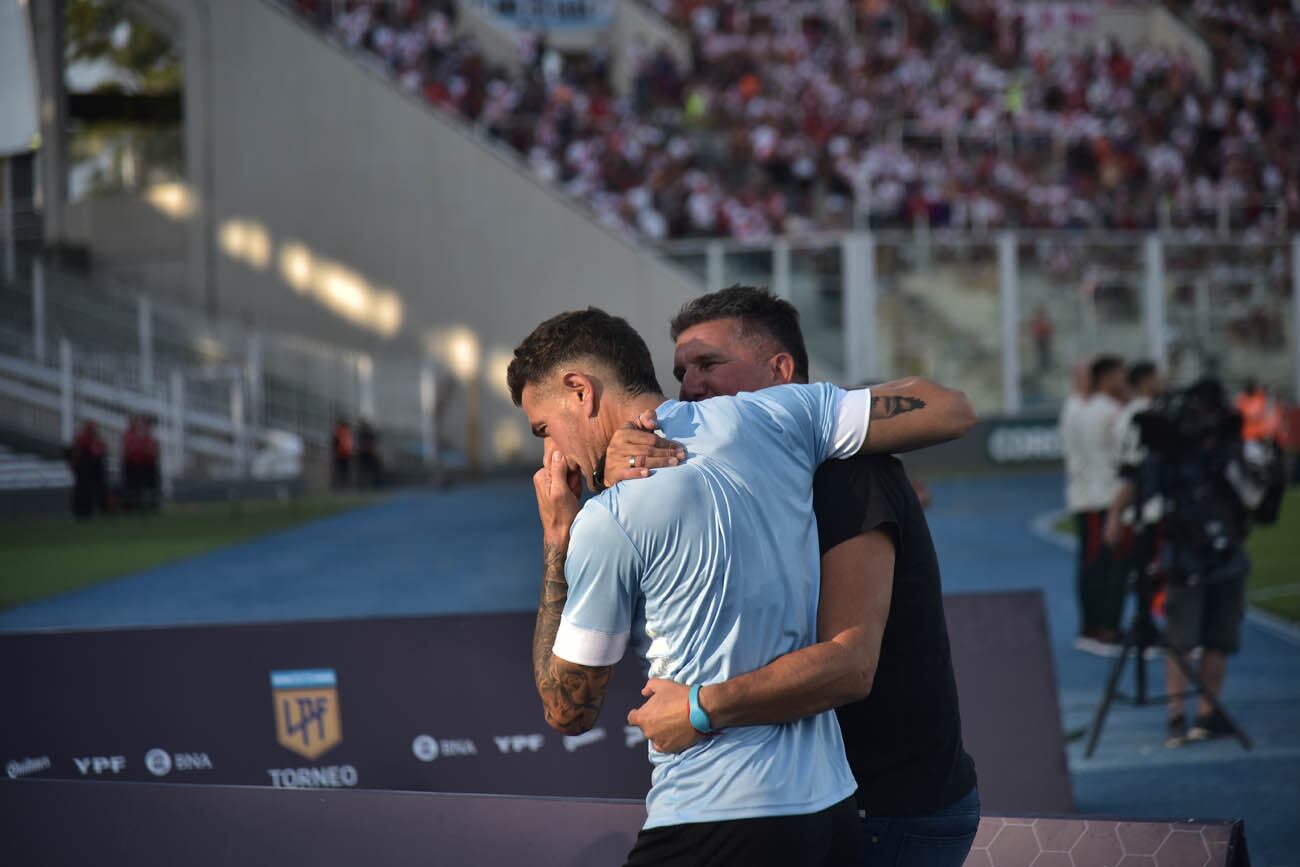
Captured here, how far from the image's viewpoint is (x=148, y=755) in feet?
16.8

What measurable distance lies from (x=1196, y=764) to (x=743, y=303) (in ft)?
16.6

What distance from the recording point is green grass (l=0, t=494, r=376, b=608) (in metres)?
16.8

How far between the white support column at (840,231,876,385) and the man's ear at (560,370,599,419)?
2523cm

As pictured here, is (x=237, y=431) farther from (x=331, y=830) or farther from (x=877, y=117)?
(x=331, y=830)

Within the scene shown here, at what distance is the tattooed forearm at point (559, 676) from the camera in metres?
2.37

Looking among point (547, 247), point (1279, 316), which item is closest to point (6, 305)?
point (547, 247)

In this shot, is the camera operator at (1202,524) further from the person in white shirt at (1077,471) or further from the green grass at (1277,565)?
the green grass at (1277,565)

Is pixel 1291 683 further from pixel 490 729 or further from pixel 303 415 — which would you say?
pixel 303 415

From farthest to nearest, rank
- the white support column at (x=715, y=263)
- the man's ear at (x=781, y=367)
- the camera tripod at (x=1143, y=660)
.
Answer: the white support column at (x=715, y=263)
the camera tripod at (x=1143, y=660)
the man's ear at (x=781, y=367)

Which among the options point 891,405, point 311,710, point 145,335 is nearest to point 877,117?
point 145,335

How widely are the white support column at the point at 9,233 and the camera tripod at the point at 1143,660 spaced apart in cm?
2488

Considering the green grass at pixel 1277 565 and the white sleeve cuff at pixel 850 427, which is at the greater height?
the white sleeve cuff at pixel 850 427

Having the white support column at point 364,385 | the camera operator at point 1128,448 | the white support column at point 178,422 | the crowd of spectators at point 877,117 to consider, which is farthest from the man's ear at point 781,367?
the white support column at point 364,385

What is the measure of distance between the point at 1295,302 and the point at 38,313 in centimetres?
2431
